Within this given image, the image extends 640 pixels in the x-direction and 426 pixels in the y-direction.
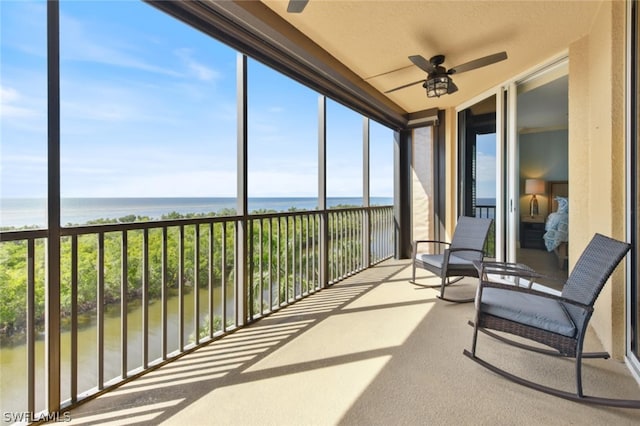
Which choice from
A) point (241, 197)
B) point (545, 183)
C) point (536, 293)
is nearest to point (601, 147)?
point (545, 183)

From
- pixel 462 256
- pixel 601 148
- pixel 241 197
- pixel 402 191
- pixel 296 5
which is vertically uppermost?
pixel 296 5

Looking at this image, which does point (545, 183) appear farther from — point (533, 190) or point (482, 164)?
point (482, 164)

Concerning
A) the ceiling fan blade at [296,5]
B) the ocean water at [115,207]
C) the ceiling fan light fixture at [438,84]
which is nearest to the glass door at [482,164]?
the ceiling fan light fixture at [438,84]

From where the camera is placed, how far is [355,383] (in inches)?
71.3

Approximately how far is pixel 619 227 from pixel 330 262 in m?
3.00

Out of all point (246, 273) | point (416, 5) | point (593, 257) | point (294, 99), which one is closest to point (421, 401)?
point (593, 257)

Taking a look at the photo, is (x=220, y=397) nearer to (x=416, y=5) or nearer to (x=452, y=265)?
(x=452, y=265)

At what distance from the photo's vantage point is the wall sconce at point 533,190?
11.3 ft

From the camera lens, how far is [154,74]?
47.8ft

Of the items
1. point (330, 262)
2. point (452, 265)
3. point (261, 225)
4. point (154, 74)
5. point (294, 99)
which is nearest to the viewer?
point (261, 225)

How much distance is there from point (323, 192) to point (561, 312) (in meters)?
2.55

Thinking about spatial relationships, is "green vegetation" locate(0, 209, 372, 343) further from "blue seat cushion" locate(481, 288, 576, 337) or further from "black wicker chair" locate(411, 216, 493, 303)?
"blue seat cushion" locate(481, 288, 576, 337)

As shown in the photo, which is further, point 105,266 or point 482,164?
point 482,164

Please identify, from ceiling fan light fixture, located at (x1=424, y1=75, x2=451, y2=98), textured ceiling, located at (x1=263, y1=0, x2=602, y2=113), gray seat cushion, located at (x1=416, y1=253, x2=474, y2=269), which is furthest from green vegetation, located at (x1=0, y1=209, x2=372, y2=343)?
ceiling fan light fixture, located at (x1=424, y1=75, x2=451, y2=98)
